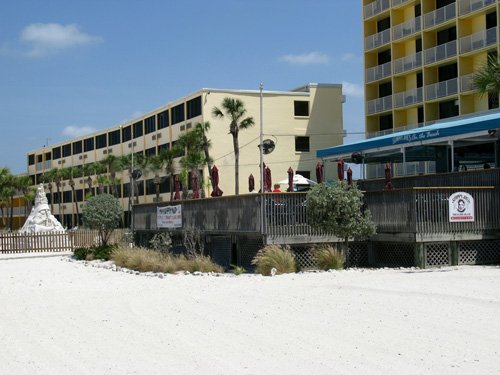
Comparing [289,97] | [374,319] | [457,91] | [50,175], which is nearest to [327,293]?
[374,319]

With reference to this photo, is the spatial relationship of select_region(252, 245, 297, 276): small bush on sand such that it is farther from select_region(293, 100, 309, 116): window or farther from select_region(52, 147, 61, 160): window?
select_region(52, 147, 61, 160): window

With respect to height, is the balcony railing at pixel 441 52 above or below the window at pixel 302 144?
above

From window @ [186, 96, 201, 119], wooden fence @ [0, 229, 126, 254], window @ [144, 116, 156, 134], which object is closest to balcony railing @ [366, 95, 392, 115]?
window @ [186, 96, 201, 119]

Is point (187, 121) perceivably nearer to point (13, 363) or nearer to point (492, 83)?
point (492, 83)

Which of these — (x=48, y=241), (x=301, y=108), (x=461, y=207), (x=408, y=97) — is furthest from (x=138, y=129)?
(x=461, y=207)

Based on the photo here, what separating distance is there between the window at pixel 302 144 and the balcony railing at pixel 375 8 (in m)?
11.9

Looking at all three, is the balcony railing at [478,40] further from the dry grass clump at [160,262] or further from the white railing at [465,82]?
the dry grass clump at [160,262]

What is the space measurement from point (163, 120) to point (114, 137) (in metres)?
16.4

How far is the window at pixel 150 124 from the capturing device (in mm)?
74744

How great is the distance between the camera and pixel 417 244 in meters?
20.4

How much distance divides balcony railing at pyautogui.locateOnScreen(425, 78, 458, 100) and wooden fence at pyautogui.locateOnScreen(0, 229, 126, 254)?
79.2 feet

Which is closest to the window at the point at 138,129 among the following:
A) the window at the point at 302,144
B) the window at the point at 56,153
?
the window at the point at 302,144

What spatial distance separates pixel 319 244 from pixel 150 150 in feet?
182

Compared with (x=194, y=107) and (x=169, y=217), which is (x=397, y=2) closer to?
(x=194, y=107)
